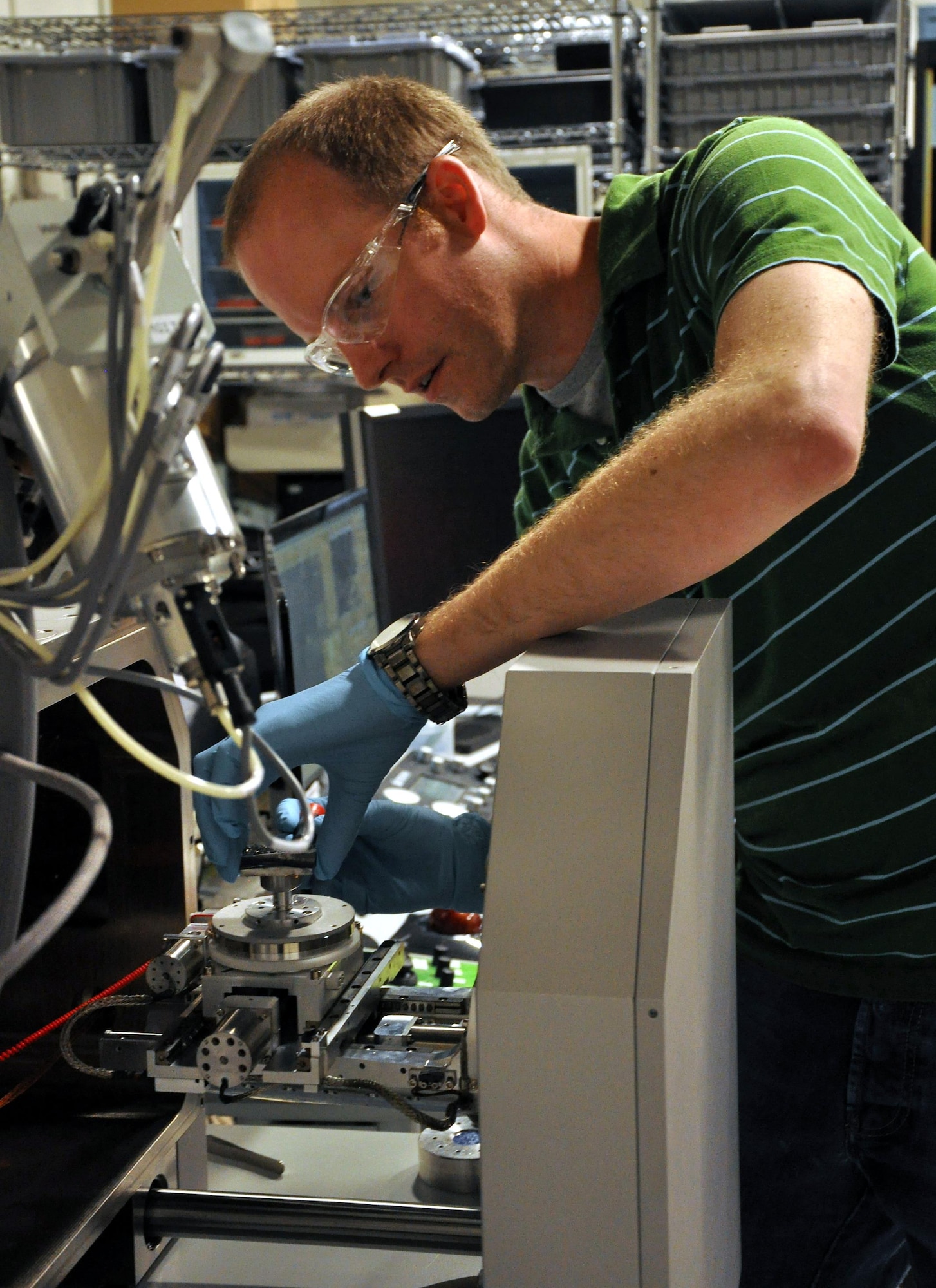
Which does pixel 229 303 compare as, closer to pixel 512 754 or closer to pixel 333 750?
pixel 333 750

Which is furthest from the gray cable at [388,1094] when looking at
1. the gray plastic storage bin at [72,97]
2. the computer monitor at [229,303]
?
the gray plastic storage bin at [72,97]

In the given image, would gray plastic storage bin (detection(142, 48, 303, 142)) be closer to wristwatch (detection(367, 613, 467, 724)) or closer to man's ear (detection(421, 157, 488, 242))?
A: man's ear (detection(421, 157, 488, 242))

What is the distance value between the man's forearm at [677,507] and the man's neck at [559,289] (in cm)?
42

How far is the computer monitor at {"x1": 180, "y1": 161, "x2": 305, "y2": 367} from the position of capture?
3199 millimetres

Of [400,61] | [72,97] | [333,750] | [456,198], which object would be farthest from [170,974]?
[72,97]

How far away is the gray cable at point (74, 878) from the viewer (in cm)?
58

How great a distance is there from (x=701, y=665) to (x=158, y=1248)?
68 centimetres

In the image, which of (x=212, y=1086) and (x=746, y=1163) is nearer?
(x=212, y=1086)

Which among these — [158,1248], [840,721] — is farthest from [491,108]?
[158,1248]

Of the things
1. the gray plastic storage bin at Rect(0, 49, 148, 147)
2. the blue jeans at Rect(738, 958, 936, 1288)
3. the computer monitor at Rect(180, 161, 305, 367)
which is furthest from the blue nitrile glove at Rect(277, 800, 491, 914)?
the gray plastic storage bin at Rect(0, 49, 148, 147)

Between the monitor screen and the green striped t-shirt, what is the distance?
27.1 inches

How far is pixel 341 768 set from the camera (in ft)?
2.96

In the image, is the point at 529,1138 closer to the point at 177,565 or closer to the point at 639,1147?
the point at 639,1147

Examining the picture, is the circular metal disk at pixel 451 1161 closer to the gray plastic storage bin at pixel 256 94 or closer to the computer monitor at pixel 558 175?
the computer monitor at pixel 558 175
